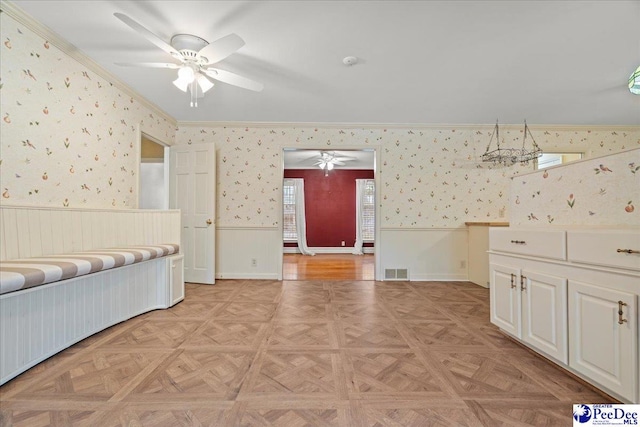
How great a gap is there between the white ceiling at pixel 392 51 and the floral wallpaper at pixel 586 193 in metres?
1.15

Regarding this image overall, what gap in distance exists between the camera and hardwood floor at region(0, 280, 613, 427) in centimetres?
120

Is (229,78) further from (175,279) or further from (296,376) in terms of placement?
(296,376)

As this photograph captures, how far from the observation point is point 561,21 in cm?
192

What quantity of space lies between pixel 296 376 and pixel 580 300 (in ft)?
4.99

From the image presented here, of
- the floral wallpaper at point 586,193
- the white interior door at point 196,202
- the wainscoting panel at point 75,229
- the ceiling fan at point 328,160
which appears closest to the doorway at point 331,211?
the ceiling fan at point 328,160

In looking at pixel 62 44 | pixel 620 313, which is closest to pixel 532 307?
pixel 620 313

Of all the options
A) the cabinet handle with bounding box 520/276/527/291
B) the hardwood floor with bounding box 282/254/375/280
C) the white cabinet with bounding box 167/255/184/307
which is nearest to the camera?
the cabinet handle with bounding box 520/276/527/291

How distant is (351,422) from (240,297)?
2.16m

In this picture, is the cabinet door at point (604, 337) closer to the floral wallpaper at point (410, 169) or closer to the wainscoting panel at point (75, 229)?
the floral wallpaper at point (410, 169)

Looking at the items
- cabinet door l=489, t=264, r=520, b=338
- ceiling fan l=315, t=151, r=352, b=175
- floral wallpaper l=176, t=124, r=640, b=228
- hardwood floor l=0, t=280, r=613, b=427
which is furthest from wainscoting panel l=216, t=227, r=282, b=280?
cabinet door l=489, t=264, r=520, b=338

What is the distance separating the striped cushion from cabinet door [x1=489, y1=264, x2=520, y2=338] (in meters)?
2.80

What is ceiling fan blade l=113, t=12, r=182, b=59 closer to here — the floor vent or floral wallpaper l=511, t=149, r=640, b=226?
floral wallpaper l=511, t=149, r=640, b=226

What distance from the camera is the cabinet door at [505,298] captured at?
5.89 feet

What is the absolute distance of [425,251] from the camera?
13.2 ft
